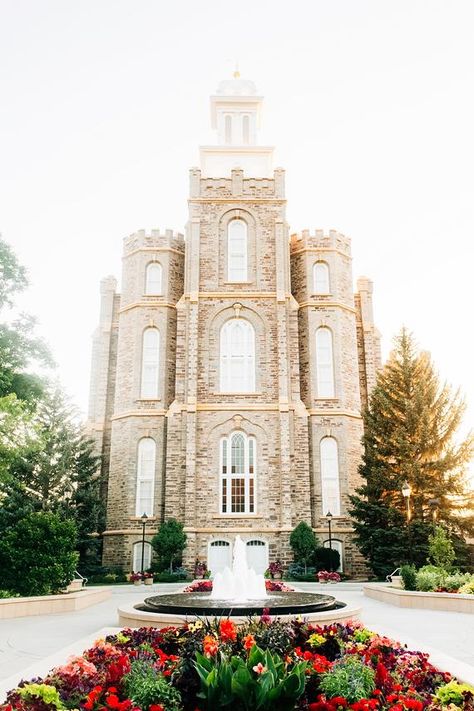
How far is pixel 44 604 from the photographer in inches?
605

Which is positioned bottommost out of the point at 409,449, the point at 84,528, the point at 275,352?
the point at 84,528

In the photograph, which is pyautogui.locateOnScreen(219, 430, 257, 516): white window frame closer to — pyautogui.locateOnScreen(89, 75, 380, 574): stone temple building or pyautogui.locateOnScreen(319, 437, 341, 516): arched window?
pyautogui.locateOnScreen(89, 75, 380, 574): stone temple building

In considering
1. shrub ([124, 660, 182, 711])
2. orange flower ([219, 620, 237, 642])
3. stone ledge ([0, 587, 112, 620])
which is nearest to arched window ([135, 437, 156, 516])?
stone ledge ([0, 587, 112, 620])

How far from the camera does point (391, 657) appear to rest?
256 inches

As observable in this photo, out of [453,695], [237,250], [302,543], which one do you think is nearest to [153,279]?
[237,250]

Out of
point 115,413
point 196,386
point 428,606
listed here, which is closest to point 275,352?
point 196,386

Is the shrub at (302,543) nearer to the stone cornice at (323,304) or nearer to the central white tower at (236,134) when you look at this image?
the stone cornice at (323,304)

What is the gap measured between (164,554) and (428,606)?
11.9m

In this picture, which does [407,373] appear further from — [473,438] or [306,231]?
[306,231]

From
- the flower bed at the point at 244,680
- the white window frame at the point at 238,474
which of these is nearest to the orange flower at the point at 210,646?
the flower bed at the point at 244,680

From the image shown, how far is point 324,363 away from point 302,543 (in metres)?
8.90

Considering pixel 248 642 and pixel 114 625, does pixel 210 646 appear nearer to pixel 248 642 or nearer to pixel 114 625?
pixel 248 642

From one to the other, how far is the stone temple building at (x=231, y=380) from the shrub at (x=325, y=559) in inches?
50.1

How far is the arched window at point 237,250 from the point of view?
30.7m
